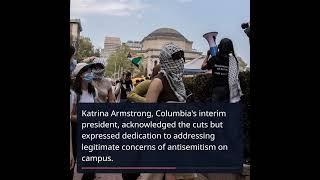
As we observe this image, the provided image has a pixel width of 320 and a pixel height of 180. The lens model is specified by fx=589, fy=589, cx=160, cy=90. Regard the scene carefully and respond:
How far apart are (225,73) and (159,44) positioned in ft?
2.18

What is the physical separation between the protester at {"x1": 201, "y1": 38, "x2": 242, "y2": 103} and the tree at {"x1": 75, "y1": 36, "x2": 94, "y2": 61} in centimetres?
101

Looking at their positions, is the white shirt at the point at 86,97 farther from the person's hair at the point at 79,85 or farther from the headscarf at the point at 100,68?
the headscarf at the point at 100,68

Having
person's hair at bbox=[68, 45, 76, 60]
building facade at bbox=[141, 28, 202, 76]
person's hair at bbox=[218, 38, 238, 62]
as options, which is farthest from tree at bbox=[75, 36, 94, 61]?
person's hair at bbox=[218, 38, 238, 62]

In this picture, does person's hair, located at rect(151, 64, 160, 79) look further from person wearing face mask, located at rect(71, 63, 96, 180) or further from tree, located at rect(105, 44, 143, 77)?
person wearing face mask, located at rect(71, 63, 96, 180)

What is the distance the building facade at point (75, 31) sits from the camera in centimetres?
516

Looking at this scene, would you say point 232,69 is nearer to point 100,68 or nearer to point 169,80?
point 169,80

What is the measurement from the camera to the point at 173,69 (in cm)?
537

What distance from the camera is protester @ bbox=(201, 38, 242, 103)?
207 inches

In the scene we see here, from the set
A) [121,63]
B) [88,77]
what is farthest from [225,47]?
[88,77]

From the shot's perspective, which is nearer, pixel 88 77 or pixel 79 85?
pixel 79 85

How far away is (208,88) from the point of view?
527 cm
